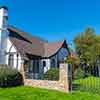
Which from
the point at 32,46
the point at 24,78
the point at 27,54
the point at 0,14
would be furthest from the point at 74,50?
the point at 24,78

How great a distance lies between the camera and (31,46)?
32906mm

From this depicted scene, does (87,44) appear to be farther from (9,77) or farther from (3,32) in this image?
(9,77)

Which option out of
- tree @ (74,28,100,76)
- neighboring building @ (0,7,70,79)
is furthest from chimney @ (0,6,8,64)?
tree @ (74,28,100,76)

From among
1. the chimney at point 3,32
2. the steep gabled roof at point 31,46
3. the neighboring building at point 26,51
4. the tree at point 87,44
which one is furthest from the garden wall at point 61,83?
the tree at point 87,44

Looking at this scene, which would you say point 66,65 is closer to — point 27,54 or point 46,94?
point 46,94

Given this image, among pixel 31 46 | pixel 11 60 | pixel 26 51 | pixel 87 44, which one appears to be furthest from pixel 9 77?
pixel 87 44

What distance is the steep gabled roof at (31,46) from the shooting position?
98.3 ft

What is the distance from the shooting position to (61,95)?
15820mm

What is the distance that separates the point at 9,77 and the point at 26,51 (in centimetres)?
936

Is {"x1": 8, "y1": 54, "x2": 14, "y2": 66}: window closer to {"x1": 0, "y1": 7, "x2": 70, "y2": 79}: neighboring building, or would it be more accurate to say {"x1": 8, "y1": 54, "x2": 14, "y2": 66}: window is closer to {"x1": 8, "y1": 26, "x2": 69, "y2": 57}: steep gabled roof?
{"x1": 0, "y1": 7, "x2": 70, "y2": 79}: neighboring building

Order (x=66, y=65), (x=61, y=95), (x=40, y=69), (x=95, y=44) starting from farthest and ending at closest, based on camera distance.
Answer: (x=95, y=44), (x=40, y=69), (x=66, y=65), (x=61, y=95)

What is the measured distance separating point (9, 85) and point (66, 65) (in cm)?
595

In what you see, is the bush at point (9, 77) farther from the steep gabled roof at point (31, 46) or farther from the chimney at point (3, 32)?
the chimney at point (3, 32)

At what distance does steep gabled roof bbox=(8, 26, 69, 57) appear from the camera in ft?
98.3
